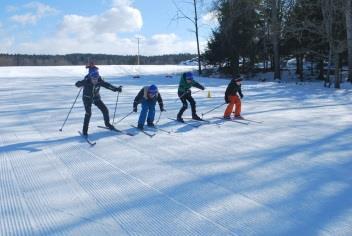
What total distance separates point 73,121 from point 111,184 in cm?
606

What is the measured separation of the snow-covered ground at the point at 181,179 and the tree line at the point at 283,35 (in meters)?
10.7

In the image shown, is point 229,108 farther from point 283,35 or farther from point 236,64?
point 236,64

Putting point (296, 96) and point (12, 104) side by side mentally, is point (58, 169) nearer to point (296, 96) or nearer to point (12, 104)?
point (12, 104)

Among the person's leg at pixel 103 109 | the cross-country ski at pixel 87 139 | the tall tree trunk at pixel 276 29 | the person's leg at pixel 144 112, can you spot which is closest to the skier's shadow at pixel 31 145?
the cross-country ski at pixel 87 139

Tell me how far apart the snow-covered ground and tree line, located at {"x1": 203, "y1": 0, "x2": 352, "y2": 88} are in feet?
35.2

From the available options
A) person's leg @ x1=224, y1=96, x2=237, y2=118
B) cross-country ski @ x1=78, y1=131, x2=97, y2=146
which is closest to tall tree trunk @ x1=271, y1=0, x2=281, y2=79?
person's leg @ x1=224, y1=96, x2=237, y2=118

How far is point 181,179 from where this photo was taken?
621 cm

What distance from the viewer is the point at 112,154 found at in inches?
309

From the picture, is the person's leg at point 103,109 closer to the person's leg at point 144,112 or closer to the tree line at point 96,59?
the person's leg at point 144,112

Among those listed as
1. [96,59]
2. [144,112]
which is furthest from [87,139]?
[96,59]

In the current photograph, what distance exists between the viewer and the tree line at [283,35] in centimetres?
2083

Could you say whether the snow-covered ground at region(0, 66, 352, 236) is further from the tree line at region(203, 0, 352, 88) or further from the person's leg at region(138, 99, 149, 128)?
the tree line at region(203, 0, 352, 88)

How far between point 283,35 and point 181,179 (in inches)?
822

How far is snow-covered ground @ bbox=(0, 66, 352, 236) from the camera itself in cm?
465
